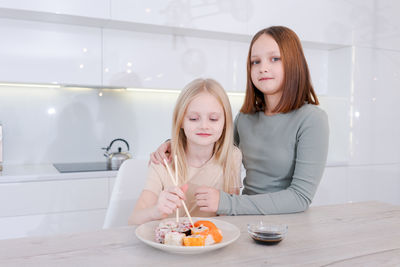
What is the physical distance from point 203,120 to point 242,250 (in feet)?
1.84

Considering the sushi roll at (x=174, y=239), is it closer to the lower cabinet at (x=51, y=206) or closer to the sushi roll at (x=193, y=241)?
the sushi roll at (x=193, y=241)

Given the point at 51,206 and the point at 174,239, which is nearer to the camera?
the point at 174,239

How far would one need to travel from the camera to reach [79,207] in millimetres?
2342

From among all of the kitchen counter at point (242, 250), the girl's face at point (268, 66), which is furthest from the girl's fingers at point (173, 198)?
the girl's face at point (268, 66)

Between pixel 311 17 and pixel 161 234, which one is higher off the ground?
pixel 311 17

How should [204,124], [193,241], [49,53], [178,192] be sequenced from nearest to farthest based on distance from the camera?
1. [193,241]
2. [178,192]
3. [204,124]
4. [49,53]

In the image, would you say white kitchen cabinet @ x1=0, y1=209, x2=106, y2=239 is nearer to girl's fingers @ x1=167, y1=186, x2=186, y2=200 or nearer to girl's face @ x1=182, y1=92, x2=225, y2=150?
girl's face @ x1=182, y1=92, x2=225, y2=150

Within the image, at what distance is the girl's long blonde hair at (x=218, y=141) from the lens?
4.48ft

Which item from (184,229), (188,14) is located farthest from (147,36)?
(184,229)

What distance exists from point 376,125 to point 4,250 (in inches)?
120

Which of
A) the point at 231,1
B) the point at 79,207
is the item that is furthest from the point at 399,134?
the point at 79,207

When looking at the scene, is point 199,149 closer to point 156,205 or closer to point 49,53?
point 156,205

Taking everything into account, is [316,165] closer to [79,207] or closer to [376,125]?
[79,207]

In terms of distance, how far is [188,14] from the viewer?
260 cm
